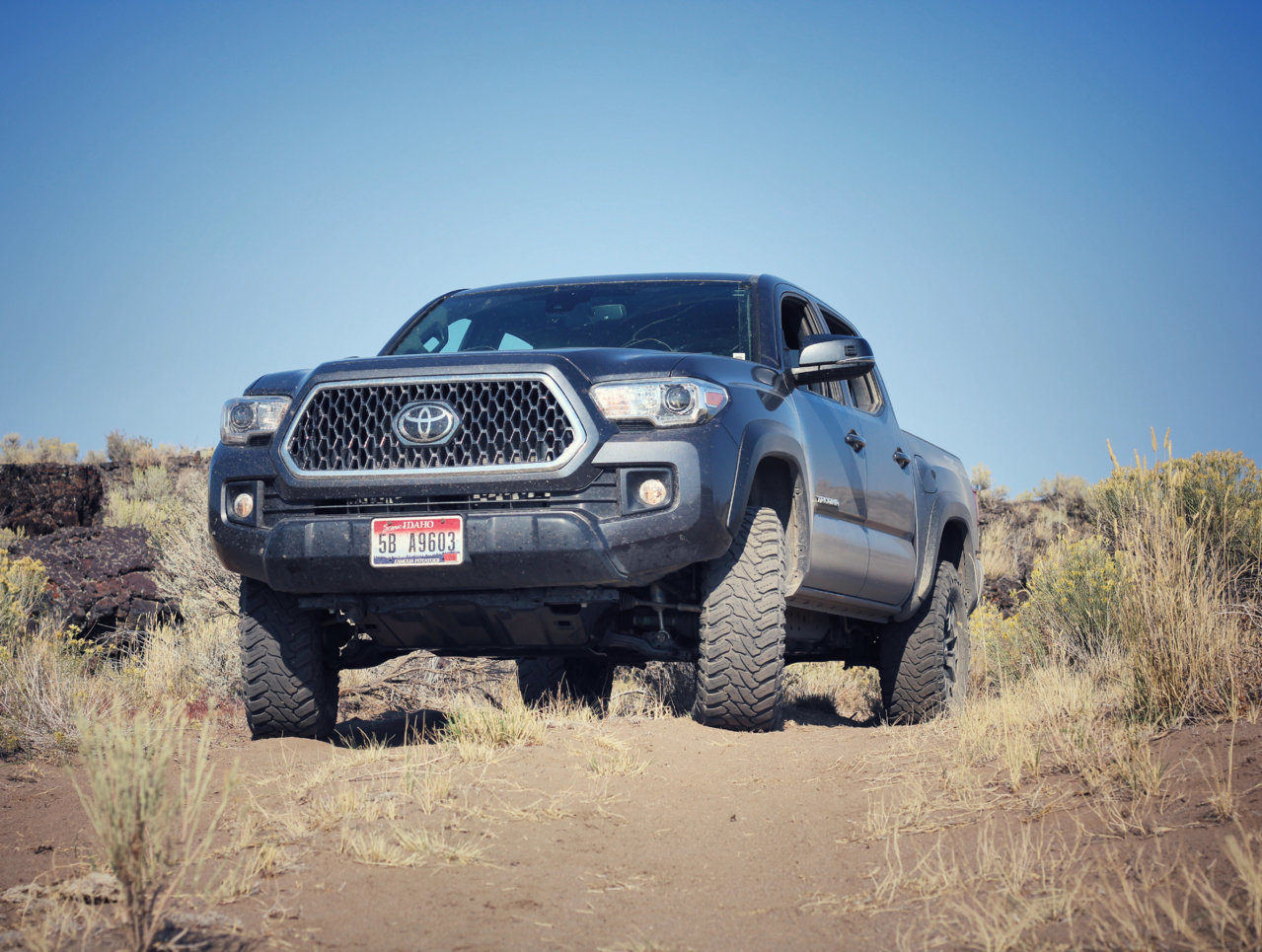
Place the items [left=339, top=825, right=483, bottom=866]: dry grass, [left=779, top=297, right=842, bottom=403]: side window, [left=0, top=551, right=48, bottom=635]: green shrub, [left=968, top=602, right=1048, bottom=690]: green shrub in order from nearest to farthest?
[left=339, top=825, right=483, bottom=866]: dry grass
[left=779, top=297, right=842, bottom=403]: side window
[left=0, top=551, right=48, bottom=635]: green shrub
[left=968, top=602, right=1048, bottom=690]: green shrub

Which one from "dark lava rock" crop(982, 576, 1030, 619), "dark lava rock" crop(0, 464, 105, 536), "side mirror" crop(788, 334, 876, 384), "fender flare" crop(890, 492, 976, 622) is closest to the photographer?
"side mirror" crop(788, 334, 876, 384)

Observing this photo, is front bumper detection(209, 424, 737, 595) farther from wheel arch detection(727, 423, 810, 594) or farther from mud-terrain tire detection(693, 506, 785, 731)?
wheel arch detection(727, 423, 810, 594)

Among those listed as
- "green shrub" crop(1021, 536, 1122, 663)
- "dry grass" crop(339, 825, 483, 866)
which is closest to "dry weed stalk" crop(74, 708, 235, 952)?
"dry grass" crop(339, 825, 483, 866)

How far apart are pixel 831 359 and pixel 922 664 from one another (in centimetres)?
258

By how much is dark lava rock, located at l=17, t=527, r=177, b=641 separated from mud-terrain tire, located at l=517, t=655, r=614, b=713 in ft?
12.1

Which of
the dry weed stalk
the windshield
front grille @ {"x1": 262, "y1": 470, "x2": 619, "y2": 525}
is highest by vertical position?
the windshield

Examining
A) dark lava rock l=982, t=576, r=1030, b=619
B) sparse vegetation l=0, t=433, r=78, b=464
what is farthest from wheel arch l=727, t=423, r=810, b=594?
sparse vegetation l=0, t=433, r=78, b=464

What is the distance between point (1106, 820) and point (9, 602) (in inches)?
314

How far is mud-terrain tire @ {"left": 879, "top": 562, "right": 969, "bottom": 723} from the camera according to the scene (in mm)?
7695

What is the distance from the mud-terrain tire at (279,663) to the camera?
5672 millimetres

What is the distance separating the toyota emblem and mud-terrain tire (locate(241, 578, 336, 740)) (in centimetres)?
113

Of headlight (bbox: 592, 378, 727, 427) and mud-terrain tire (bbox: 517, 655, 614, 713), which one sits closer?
headlight (bbox: 592, 378, 727, 427)

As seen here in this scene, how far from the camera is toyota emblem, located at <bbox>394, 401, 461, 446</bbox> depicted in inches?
200

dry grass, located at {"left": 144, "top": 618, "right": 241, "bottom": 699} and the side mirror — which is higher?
the side mirror
